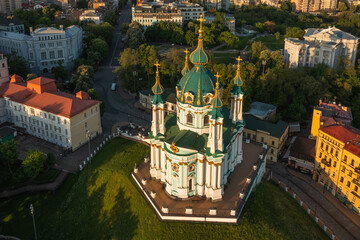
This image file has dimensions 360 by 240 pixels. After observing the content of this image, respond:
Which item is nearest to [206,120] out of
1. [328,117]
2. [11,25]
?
[328,117]

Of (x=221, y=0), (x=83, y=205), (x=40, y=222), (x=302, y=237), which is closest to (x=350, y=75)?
(x=302, y=237)

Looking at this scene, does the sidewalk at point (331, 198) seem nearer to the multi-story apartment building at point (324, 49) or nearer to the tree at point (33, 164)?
the tree at point (33, 164)

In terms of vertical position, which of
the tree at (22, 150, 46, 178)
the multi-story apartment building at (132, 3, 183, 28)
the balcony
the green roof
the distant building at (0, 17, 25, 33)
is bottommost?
the balcony

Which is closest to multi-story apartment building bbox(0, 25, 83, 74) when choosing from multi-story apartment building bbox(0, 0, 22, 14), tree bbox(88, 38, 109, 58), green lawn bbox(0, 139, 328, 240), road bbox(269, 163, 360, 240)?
tree bbox(88, 38, 109, 58)

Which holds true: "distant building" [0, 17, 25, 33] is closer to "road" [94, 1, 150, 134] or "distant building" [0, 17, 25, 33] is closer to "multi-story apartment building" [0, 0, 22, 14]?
"road" [94, 1, 150, 134]

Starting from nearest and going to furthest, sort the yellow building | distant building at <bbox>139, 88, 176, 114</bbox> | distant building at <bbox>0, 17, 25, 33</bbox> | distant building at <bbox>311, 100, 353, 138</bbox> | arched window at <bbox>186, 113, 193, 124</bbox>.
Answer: arched window at <bbox>186, 113, 193, 124</bbox>, the yellow building, distant building at <bbox>311, 100, 353, 138</bbox>, distant building at <bbox>139, 88, 176, 114</bbox>, distant building at <bbox>0, 17, 25, 33</bbox>

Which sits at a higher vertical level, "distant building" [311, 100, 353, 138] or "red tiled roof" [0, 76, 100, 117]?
"red tiled roof" [0, 76, 100, 117]

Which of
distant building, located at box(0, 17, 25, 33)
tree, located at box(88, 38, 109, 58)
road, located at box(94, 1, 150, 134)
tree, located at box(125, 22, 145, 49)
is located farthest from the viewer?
tree, located at box(125, 22, 145, 49)

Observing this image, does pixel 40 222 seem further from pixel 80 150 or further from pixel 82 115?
pixel 82 115
